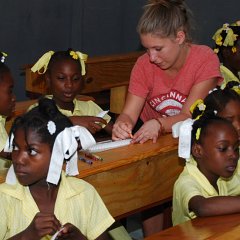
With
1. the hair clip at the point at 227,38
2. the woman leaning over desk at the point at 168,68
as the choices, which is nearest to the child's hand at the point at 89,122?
the woman leaning over desk at the point at 168,68

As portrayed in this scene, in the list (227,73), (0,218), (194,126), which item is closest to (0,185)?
(0,218)

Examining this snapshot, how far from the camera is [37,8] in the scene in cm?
637

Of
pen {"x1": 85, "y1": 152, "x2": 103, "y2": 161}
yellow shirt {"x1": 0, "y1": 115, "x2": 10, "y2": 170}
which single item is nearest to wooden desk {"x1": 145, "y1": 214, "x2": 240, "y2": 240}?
pen {"x1": 85, "y1": 152, "x2": 103, "y2": 161}

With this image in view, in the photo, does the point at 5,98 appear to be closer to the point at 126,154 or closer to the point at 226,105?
the point at 126,154

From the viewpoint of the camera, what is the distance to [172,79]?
13.0ft

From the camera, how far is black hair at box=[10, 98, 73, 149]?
8.68ft

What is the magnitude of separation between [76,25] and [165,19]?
9.85 feet

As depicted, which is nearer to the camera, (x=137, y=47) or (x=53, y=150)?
(x=53, y=150)

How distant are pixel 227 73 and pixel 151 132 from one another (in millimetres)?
1532

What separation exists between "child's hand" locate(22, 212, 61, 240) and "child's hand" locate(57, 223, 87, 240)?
0.05 m

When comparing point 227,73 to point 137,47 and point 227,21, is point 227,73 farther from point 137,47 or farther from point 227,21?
point 137,47

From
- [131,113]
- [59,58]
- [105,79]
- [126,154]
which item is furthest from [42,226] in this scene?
[105,79]

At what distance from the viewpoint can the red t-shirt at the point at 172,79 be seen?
3.92 m

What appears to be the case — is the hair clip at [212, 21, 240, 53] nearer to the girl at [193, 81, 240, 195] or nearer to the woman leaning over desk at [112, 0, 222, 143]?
the woman leaning over desk at [112, 0, 222, 143]
